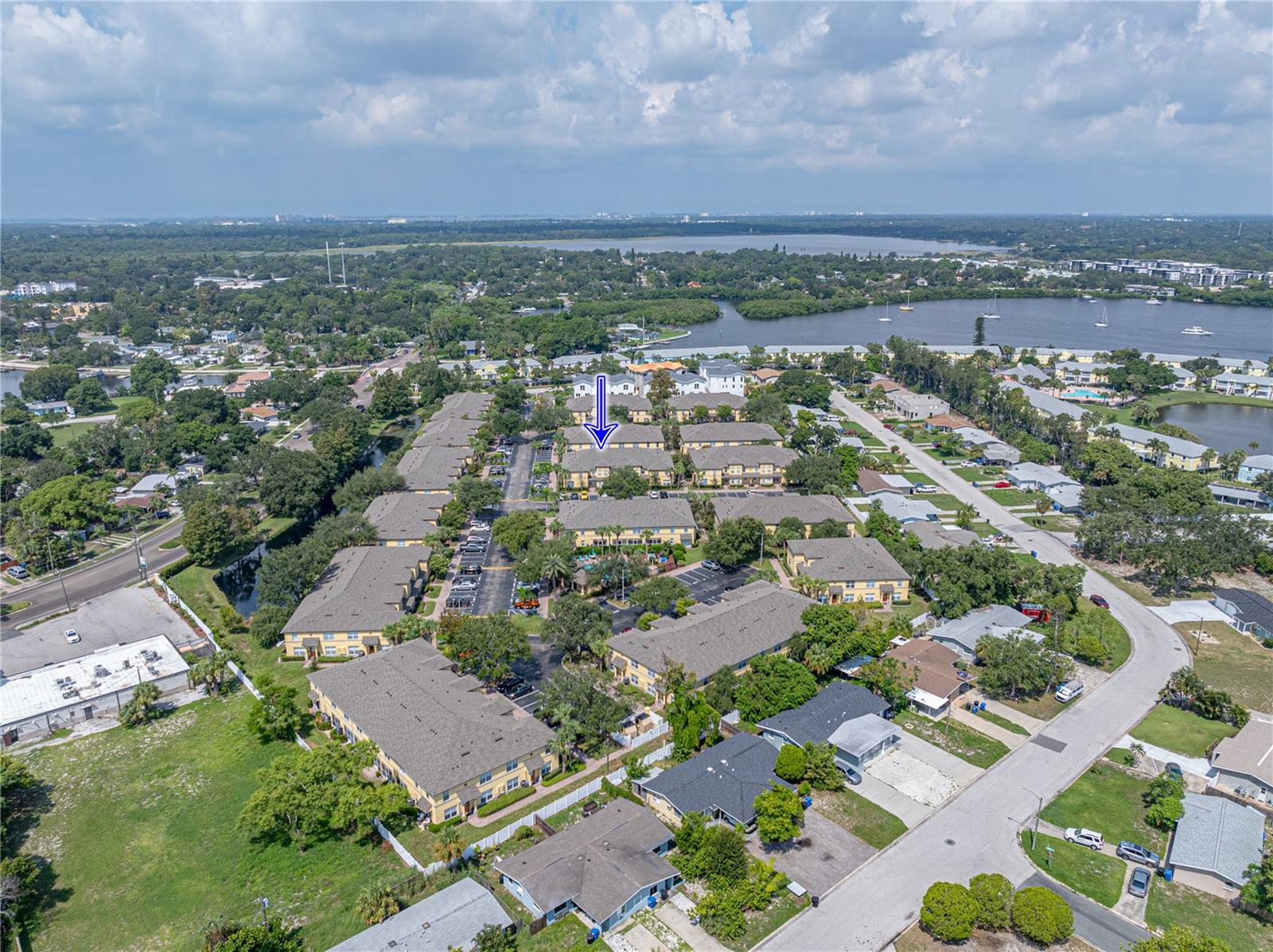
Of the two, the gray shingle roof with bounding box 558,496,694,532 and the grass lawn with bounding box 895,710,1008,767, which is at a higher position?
the gray shingle roof with bounding box 558,496,694,532

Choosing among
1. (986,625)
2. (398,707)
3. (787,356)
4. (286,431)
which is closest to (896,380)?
(787,356)

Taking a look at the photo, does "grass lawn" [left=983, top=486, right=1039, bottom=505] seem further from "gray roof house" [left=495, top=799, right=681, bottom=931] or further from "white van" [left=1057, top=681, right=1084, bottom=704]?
"gray roof house" [left=495, top=799, right=681, bottom=931]

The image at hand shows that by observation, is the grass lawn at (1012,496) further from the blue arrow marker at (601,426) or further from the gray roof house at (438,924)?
the gray roof house at (438,924)

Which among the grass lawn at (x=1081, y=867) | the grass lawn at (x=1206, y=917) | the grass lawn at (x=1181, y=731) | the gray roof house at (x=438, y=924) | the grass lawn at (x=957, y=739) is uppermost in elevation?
the gray roof house at (x=438, y=924)

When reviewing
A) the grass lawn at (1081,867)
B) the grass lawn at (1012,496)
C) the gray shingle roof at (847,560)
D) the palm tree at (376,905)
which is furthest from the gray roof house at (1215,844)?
the grass lawn at (1012,496)

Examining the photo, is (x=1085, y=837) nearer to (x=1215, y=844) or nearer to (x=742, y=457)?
(x=1215, y=844)

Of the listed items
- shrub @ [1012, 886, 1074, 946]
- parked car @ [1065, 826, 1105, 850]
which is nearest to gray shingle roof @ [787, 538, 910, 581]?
parked car @ [1065, 826, 1105, 850]

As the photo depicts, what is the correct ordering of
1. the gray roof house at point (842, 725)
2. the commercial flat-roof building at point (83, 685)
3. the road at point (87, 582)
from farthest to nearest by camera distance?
the road at point (87, 582) → the commercial flat-roof building at point (83, 685) → the gray roof house at point (842, 725)
